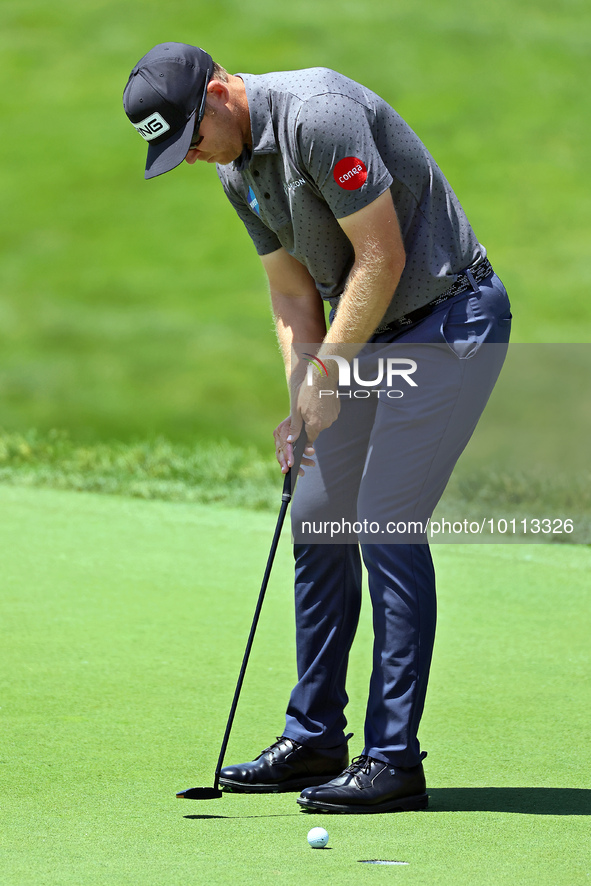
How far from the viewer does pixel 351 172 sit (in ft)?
6.36

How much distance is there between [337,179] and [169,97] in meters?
0.31

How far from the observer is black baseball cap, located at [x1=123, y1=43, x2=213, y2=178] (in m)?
1.99

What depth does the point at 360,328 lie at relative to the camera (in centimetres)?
206

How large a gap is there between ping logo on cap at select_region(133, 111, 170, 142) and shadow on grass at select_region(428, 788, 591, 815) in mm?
1229

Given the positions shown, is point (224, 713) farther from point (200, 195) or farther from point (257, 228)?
point (200, 195)

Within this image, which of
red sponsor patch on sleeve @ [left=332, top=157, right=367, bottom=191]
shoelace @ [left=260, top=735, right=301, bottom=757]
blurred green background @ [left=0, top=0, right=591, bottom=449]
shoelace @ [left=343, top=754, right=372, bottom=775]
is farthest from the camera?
blurred green background @ [left=0, top=0, right=591, bottom=449]

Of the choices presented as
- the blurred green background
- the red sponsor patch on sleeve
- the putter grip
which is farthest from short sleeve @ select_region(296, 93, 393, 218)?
the blurred green background

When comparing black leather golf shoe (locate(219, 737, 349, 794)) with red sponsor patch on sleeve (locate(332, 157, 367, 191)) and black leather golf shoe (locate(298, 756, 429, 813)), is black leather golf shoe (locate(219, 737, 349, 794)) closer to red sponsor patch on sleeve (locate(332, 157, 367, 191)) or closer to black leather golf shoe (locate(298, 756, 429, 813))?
black leather golf shoe (locate(298, 756, 429, 813))

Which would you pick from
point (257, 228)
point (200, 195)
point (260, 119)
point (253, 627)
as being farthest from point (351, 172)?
Result: point (200, 195)

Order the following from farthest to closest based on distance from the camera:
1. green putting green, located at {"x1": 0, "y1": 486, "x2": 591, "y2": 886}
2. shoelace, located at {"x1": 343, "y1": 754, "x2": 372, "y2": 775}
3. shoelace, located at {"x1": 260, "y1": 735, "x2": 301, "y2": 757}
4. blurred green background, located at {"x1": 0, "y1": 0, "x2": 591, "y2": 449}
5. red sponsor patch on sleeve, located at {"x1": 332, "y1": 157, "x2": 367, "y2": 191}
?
blurred green background, located at {"x1": 0, "y1": 0, "x2": 591, "y2": 449} → shoelace, located at {"x1": 260, "y1": 735, "x2": 301, "y2": 757} → shoelace, located at {"x1": 343, "y1": 754, "x2": 372, "y2": 775} → red sponsor patch on sleeve, located at {"x1": 332, "y1": 157, "x2": 367, "y2": 191} → green putting green, located at {"x1": 0, "y1": 486, "x2": 591, "y2": 886}

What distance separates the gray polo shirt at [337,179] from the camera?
1.95 m

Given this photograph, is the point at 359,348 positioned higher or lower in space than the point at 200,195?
lower

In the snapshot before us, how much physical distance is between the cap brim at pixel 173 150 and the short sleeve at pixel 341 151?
0.60 ft

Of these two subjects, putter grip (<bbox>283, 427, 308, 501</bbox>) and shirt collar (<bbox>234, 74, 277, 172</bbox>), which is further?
putter grip (<bbox>283, 427, 308, 501</bbox>)
